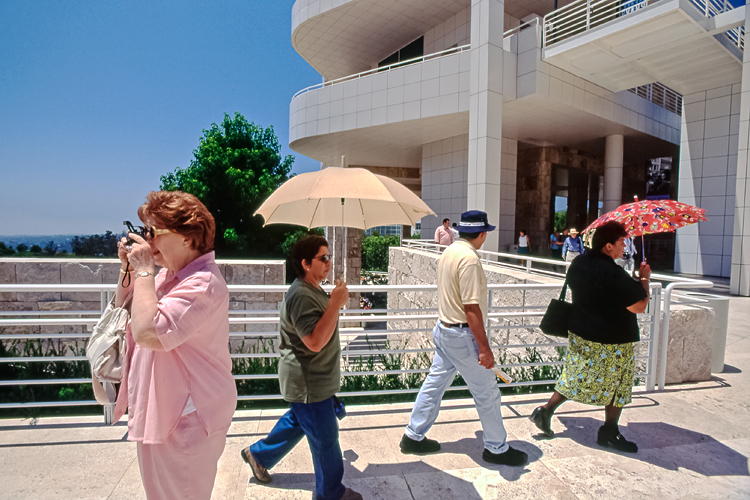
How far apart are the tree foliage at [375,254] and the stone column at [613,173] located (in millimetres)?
16718

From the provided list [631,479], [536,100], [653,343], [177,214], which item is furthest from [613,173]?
[177,214]

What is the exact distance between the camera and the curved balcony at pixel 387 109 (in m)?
16.4

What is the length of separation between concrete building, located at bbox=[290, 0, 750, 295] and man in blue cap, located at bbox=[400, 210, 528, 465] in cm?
1198

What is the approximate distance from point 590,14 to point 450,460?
15.8 m

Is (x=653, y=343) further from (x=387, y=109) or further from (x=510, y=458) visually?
(x=387, y=109)

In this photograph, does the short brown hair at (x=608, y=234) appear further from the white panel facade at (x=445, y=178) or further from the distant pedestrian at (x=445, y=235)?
the white panel facade at (x=445, y=178)

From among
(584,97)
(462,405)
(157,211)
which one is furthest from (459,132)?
(157,211)

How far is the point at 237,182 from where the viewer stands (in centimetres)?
2058

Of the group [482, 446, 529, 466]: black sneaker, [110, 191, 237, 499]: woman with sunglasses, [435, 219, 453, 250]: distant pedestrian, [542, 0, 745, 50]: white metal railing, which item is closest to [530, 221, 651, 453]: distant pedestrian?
[482, 446, 529, 466]: black sneaker

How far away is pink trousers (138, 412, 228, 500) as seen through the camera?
5.90 feet

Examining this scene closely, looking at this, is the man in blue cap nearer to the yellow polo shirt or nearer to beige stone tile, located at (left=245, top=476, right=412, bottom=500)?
the yellow polo shirt

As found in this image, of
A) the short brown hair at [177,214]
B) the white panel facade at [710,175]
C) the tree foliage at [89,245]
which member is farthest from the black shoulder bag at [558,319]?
the white panel facade at [710,175]

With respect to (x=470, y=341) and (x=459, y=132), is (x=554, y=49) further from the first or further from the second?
(x=470, y=341)

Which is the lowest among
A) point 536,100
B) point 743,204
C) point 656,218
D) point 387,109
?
point 656,218
